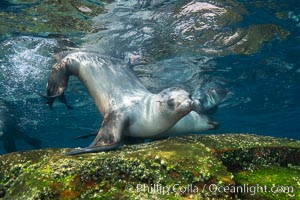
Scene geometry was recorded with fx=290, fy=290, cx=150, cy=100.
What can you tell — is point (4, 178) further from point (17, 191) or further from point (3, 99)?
point (3, 99)

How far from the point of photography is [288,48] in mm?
12734

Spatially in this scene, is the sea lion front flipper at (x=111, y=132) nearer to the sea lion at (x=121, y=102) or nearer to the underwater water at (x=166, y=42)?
the sea lion at (x=121, y=102)

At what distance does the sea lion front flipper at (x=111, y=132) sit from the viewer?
5.40 m

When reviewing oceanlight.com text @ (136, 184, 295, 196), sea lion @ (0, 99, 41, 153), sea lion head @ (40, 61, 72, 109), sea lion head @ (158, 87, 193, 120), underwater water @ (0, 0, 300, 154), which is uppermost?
underwater water @ (0, 0, 300, 154)

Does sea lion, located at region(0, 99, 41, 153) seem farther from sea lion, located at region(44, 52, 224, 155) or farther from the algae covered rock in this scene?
the algae covered rock

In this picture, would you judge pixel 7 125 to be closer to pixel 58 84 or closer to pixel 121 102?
pixel 58 84

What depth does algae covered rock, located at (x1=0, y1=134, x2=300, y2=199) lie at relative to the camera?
11.4ft

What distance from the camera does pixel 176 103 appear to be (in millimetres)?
5531

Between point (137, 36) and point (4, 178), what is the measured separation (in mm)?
7778

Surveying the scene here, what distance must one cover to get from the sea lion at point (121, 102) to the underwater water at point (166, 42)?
247 cm

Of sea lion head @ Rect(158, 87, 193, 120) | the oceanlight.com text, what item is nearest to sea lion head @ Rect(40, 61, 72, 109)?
sea lion head @ Rect(158, 87, 193, 120)

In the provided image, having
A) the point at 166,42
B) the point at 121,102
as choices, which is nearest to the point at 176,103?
the point at 121,102

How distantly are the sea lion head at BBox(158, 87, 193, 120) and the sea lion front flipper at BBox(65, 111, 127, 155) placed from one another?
0.91m

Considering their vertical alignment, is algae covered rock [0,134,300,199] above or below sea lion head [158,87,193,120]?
below
